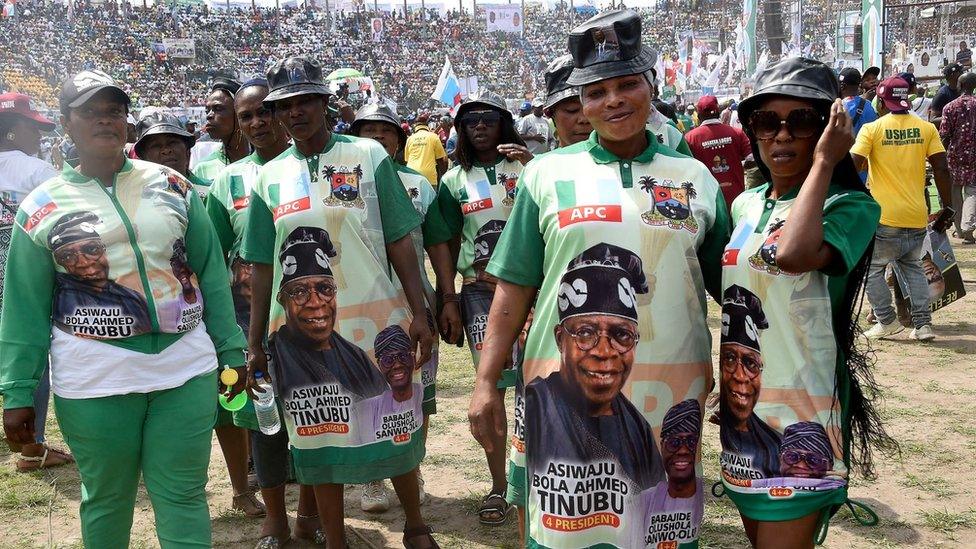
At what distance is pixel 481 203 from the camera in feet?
16.9

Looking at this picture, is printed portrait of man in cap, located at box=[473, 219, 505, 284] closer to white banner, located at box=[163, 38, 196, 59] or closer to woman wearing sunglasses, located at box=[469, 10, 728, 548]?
woman wearing sunglasses, located at box=[469, 10, 728, 548]

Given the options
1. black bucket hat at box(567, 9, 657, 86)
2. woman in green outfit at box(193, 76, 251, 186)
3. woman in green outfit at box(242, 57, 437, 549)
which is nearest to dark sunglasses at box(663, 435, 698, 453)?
black bucket hat at box(567, 9, 657, 86)

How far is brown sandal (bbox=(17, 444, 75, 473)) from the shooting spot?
6.29 m

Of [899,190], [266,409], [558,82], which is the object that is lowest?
[266,409]

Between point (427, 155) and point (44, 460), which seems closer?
point (44, 460)

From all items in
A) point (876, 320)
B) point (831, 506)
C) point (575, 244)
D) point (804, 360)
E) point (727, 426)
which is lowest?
point (876, 320)

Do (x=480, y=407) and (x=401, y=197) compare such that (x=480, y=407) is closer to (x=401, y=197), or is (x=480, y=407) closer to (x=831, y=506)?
(x=831, y=506)

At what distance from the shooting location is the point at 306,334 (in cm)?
429

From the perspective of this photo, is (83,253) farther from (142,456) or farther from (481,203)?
(481,203)

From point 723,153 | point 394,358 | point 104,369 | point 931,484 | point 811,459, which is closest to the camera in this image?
point 811,459

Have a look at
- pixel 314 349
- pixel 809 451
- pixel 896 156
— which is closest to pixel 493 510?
pixel 314 349

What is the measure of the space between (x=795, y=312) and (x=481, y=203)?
2625mm

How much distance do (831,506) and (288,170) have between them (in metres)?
2.62

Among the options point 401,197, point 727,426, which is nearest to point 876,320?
point 401,197
